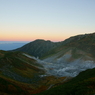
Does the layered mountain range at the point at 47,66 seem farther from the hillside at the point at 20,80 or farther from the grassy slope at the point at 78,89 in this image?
the grassy slope at the point at 78,89

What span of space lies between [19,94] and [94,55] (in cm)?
13365

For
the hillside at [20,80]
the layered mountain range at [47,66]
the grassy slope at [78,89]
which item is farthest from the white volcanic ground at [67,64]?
the grassy slope at [78,89]

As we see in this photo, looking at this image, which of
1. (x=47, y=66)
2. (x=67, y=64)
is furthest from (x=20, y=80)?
(x=67, y=64)

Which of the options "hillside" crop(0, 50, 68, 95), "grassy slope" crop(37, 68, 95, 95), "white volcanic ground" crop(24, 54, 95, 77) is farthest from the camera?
"white volcanic ground" crop(24, 54, 95, 77)

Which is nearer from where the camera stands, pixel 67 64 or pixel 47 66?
pixel 47 66

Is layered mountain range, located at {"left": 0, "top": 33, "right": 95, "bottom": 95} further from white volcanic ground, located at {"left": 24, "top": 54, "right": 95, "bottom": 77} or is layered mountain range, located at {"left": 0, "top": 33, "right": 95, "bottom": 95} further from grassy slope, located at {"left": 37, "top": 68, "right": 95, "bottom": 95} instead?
grassy slope, located at {"left": 37, "top": 68, "right": 95, "bottom": 95}

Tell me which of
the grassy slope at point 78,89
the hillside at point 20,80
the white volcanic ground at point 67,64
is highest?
the grassy slope at point 78,89

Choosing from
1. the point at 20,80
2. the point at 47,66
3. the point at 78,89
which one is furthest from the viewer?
the point at 47,66

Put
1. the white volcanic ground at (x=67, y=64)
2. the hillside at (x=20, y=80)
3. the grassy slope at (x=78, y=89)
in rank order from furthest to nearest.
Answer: the white volcanic ground at (x=67, y=64) < the hillside at (x=20, y=80) < the grassy slope at (x=78, y=89)

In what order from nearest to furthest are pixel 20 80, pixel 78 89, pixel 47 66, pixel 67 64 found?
pixel 78 89
pixel 20 80
pixel 47 66
pixel 67 64

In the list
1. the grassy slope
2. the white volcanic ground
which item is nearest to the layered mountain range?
the white volcanic ground

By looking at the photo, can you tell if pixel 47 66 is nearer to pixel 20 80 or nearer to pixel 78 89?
pixel 20 80

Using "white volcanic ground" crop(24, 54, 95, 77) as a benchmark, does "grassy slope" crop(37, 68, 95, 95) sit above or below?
above

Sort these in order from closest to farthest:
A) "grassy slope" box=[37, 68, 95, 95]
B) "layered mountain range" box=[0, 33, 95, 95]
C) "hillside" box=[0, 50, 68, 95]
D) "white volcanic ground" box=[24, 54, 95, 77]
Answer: "grassy slope" box=[37, 68, 95, 95]
"hillside" box=[0, 50, 68, 95]
"layered mountain range" box=[0, 33, 95, 95]
"white volcanic ground" box=[24, 54, 95, 77]
